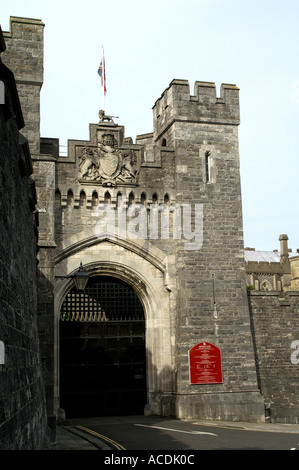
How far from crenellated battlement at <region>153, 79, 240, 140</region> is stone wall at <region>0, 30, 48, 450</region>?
12.5m

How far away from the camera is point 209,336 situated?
63.9ft

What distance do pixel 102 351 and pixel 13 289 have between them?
41.9 ft

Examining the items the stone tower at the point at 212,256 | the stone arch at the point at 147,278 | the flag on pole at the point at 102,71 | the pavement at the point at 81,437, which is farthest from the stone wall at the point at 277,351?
the flag on pole at the point at 102,71

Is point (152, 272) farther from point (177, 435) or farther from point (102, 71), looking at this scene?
point (102, 71)

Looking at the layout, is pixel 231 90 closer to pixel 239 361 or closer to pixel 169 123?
pixel 169 123

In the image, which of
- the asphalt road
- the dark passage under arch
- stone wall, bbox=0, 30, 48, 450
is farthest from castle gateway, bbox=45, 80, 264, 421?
stone wall, bbox=0, 30, 48, 450

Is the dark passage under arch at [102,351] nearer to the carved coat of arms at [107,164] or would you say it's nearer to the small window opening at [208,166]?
the carved coat of arms at [107,164]

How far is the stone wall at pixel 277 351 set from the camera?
67.1ft

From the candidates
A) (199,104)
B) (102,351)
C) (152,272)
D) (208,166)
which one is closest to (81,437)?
(102,351)

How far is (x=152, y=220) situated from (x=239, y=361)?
5392 millimetres

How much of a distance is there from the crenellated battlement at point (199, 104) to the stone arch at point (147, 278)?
474 cm

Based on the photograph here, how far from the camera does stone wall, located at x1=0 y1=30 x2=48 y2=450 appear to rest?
20.1 ft

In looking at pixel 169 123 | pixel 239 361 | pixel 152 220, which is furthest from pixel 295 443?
pixel 169 123

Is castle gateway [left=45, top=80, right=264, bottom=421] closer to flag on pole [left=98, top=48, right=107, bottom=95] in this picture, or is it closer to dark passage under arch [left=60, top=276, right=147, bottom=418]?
dark passage under arch [left=60, top=276, right=147, bottom=418]
